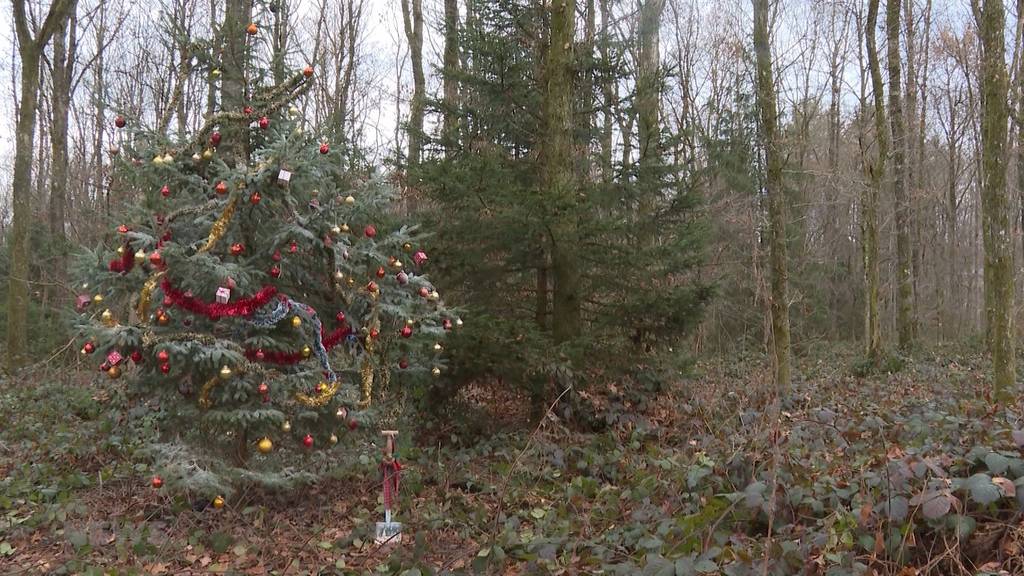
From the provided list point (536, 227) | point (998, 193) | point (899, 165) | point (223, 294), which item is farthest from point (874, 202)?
point (223, 294)

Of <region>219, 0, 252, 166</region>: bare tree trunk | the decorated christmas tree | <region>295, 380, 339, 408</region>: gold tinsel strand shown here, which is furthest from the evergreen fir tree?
<region>219, 0, 252, 166</region>: bare tree trunk

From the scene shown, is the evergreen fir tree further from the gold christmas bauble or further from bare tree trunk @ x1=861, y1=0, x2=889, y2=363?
bare tree trunk @ x1=861, y1=0, x2=889, y2=363

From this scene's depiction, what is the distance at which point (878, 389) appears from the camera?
1170 cm

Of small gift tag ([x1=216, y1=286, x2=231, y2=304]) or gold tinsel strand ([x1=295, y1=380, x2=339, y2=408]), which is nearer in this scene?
small gift tag ([x1=216, y1=286, x2=231, y2=304])

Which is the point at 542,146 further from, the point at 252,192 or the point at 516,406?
the point at 252,192

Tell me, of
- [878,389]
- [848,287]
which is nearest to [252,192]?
[878,389]

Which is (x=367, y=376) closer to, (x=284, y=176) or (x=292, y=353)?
(x=292, y=353)

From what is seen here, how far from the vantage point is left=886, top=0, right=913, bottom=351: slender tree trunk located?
15688 millimetres

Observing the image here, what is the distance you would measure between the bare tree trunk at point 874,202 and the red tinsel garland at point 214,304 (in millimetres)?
12779

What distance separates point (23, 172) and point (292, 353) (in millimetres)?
10465

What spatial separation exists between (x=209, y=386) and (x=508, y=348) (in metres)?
3.60

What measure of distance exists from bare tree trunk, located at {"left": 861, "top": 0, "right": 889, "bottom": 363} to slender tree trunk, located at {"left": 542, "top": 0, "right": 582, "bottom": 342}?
786 cm

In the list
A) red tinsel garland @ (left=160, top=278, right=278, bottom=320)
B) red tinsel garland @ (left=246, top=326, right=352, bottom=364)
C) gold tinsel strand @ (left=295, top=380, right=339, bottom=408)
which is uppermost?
red tinsel garland @ (left=160, top=278, right=278, bottom=320)

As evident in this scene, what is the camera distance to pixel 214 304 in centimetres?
561
